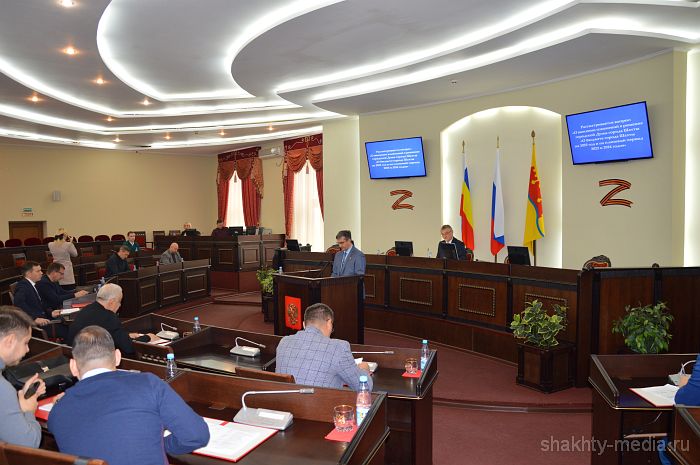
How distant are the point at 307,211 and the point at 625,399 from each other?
1055 centimetres

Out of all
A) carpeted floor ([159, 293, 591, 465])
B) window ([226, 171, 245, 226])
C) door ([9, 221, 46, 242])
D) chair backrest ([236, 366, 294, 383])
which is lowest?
carpeted floor ([159, 293, 591, 465])

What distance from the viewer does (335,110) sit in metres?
9.27

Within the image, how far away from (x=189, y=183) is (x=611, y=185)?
12.8 metres

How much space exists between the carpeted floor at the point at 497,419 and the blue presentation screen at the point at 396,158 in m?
3.83

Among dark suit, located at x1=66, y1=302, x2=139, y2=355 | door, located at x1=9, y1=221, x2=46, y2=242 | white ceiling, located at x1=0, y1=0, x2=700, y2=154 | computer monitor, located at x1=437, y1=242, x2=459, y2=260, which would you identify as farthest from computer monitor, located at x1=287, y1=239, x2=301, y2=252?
door, located at x1=9, y1=221, x2=46, y2=242

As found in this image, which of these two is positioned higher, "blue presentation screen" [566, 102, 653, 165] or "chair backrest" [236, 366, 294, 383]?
"blue presentation screen" [566, 102, 653, 165]

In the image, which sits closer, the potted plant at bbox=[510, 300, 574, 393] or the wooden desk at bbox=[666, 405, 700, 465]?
the wooden desk at bbox=[666, 405, 700, 465]

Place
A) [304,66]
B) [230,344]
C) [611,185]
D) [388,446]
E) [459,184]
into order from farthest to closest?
[459,184], [304,66], [611,185], [230,344], [388,446]

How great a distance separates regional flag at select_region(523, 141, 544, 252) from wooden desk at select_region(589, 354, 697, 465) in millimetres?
4263

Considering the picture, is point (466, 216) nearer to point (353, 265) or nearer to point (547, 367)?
point (353, 265)

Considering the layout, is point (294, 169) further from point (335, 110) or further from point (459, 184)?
point (459, 184)

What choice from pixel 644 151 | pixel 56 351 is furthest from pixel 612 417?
pixel 644 151

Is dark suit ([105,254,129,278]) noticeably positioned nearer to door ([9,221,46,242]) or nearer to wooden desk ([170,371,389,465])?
wooden desk ([170,371,389,465])

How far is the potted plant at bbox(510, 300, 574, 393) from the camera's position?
188 inches
